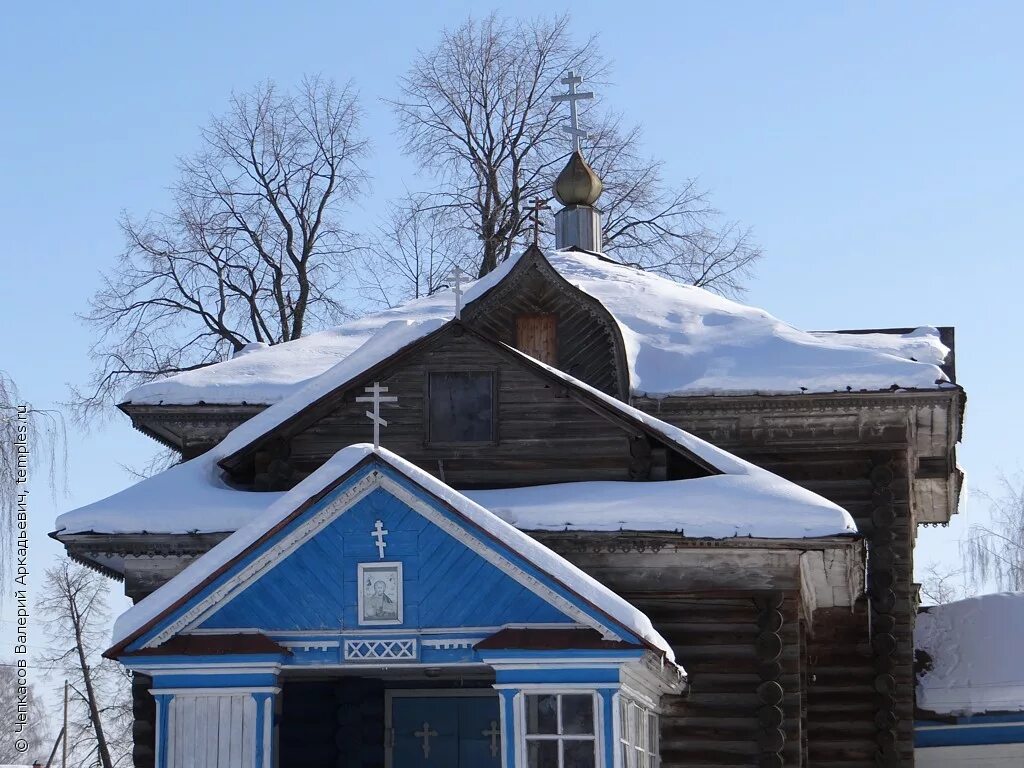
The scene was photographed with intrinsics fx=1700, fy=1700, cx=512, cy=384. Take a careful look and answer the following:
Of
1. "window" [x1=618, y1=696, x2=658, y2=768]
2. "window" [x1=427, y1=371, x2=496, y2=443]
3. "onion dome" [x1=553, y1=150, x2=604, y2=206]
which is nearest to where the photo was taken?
"window" [x1=618, y1=696, x2=658, y2=768]

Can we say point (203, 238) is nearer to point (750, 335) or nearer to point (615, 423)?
point (750, 335)

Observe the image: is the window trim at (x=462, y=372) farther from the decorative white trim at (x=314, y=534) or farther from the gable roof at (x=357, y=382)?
the decorative white trim at (x=314, y=534)

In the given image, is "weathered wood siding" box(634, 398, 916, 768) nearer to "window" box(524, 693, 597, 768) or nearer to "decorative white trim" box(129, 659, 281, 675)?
"window" box(524, 693, 597, 768)

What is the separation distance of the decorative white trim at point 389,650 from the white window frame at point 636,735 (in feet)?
5.11

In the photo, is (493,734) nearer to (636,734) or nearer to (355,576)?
(636,734)

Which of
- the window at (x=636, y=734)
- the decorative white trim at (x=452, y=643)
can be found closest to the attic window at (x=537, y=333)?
the window at (x=636, y=734)

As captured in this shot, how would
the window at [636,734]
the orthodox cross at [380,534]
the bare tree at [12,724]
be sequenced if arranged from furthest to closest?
the bare tree at [12,724]
the orthodox cross at [380,534]
the window at [636,734]

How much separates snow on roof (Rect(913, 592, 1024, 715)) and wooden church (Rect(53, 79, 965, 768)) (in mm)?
1530

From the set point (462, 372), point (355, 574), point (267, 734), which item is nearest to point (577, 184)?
point (462, 372)

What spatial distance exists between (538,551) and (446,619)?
88 cm

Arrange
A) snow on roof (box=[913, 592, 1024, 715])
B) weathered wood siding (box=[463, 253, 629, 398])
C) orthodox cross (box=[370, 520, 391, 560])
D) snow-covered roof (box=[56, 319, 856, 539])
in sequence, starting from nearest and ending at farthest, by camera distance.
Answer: orthodox cross (box=[370, 520, 391, 560]) < snow-covered roof (box=[56, 319, 856, 539]) < weathered wood siding (box=[463, 253, 629, 398]) < snow on roof (box=[913, 592, 1024, 715])

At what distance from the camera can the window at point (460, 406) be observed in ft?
53.1

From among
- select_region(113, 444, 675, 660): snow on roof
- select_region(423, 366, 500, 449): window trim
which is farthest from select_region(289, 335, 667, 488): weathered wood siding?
select_region(113, 444, 675, 660): snow on roof

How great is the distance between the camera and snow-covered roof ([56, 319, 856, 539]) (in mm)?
14188
